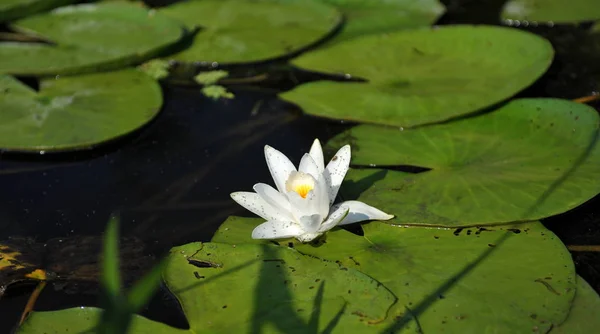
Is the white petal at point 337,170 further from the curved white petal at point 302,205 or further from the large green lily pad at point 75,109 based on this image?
the large green lily pad at point 75,109

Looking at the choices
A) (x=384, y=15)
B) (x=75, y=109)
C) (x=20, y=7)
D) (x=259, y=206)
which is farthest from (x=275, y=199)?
(x=20, y=7)

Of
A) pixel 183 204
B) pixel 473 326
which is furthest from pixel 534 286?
pixel 183 204

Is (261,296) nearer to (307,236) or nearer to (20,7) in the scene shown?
(307,236)

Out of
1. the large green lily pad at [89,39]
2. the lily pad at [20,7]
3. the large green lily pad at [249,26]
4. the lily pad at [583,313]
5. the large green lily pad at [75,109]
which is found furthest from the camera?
Answer: the lily pad at [20,7]

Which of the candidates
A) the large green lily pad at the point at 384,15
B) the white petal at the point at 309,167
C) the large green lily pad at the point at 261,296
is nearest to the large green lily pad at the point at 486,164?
the white petal at the point at 309,167

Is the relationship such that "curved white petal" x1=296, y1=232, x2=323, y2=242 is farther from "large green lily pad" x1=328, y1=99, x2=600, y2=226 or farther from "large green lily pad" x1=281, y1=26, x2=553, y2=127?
"large green lily pad" x1=281, y1=26, x2=553, y2=127

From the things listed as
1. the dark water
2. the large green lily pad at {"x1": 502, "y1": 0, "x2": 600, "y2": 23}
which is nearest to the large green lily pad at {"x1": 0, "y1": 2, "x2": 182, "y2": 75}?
the dark water
